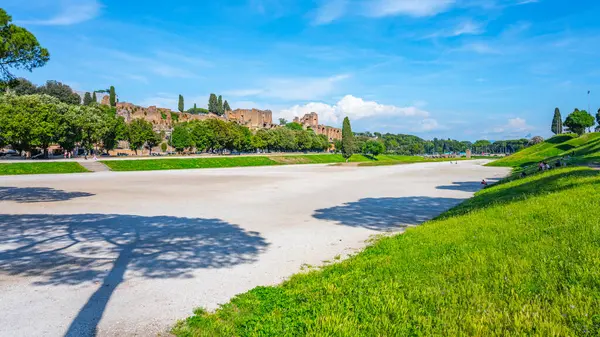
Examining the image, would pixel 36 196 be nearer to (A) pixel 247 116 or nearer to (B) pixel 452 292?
(B) pixel 452 292

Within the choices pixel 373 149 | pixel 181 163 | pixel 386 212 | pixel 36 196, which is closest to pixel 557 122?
pixel 373 149

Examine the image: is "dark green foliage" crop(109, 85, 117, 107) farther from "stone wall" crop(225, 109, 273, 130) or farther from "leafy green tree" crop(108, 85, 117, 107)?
"stone wall" crop(225, 109, 273, 130)

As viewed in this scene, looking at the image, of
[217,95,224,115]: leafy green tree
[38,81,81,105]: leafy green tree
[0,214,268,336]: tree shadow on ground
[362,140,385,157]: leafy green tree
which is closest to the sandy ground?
[0,214,268,336]: tree shadow on ground

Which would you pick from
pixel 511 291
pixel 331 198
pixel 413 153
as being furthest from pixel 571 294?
pixel 413 153

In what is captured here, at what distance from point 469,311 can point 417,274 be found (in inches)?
54.7

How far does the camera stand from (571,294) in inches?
161

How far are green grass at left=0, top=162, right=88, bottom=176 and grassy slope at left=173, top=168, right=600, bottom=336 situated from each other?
43537mm

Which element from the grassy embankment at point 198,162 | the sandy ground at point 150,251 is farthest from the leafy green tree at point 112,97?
the sandy ground at point 150,251

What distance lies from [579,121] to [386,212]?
95493 millimetres

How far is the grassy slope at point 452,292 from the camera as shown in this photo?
3936 millimetres

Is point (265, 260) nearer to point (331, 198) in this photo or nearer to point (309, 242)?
point (309, 242)

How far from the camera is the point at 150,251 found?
8812 millimetres

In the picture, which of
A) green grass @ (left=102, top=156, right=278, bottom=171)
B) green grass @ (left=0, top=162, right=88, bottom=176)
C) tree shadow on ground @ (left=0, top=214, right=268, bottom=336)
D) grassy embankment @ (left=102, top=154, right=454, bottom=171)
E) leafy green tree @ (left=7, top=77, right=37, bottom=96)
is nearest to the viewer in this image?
tree shadow on ground @ (left=0, top=214, right=268, bottom=336)

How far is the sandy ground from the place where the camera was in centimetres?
526
